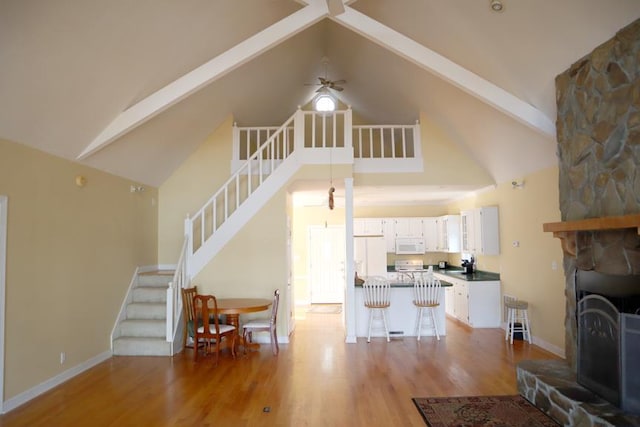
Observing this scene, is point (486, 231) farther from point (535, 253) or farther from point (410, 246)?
point (410, 246)

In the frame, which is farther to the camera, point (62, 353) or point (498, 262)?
point (498, 262)

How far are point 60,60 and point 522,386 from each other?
5.52 m

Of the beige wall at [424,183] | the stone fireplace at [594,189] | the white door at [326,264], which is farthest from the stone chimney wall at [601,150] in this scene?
the white door at [326,264]

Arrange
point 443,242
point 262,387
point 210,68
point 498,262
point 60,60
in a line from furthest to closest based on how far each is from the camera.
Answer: point 443,242, point 498,262, point 210,68, point 262,387, point 60,60

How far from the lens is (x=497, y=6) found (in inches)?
145

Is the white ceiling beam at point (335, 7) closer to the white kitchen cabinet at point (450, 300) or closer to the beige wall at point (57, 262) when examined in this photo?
the beige wall at point (57, 262)

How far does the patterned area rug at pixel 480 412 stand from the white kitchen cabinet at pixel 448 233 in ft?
16.6

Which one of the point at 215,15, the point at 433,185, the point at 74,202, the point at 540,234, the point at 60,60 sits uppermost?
the point at 215,15

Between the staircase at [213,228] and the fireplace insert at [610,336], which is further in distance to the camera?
the staircase at [213,228]

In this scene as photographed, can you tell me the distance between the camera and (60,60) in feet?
11.3

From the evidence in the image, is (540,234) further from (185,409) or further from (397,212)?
(185,409)

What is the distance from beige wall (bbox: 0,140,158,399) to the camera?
3.80 m

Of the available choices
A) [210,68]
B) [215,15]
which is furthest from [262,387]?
[215,15]

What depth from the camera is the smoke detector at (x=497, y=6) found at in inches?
143
